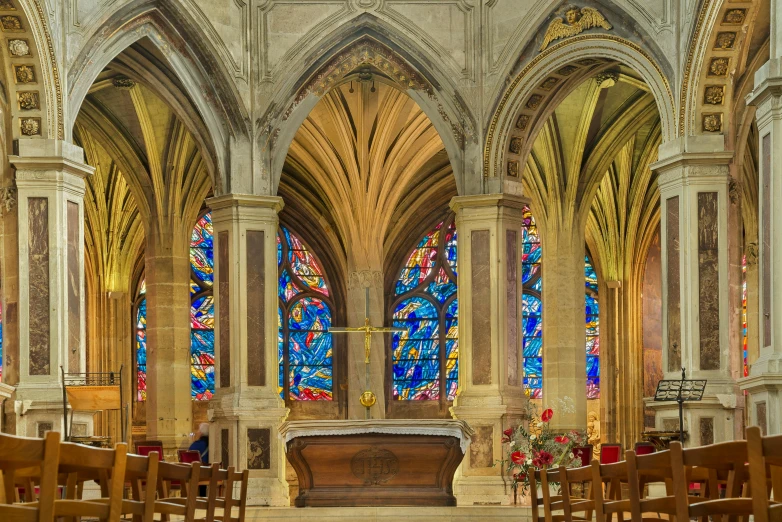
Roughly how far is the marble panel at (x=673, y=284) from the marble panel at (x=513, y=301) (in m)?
2.56

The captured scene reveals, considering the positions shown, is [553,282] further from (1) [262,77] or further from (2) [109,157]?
(2) [109,157]

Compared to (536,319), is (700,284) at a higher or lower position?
higher

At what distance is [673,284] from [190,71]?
6.50 m

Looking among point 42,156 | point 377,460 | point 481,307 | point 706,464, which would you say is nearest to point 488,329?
point 481,307

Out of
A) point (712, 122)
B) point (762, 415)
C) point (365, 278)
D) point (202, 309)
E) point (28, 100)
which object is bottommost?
point (762, 415)

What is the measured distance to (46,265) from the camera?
14820mm

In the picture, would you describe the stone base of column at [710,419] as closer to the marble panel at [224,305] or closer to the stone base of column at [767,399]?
the stone base of column at [767,399]

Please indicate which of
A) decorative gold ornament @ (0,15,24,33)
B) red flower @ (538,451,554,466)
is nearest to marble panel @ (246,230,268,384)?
decorative gold ornament @ (0,15,24,33)

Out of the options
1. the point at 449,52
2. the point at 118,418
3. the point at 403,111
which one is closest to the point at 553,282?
the point at 403,111

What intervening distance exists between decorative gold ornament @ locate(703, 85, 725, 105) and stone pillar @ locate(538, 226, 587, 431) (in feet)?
20.9

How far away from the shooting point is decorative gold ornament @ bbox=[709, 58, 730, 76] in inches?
589

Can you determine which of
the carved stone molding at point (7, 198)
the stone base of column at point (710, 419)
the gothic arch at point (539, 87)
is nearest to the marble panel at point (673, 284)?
the stone base of column at point (710, 419)

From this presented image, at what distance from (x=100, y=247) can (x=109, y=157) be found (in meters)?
2.00

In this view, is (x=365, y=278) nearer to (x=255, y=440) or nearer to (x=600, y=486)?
(x=255, y=440)
